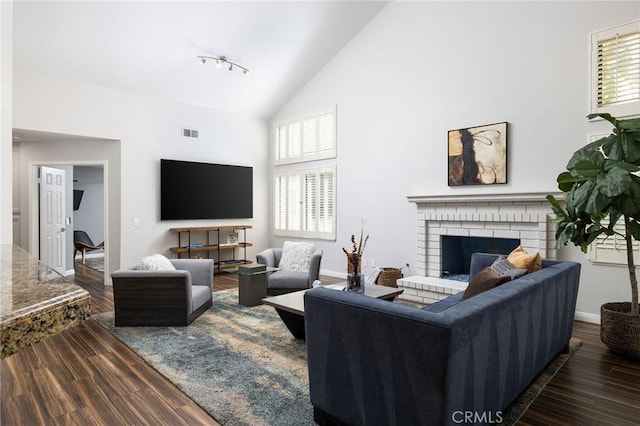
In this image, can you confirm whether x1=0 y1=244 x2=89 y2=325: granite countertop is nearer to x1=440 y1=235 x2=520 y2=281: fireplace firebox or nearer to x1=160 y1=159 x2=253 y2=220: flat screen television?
x1=440 y1=235 x2=520 y2=281: fireplace firebox

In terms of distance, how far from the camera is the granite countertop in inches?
29.1

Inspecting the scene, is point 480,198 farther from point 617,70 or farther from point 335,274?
point 335,274

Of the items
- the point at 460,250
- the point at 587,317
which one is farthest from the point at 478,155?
the point at 587,317

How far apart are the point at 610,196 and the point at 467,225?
2315 millimetres

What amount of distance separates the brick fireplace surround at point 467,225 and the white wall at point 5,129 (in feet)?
13.8

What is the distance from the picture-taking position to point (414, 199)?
17.7 feet

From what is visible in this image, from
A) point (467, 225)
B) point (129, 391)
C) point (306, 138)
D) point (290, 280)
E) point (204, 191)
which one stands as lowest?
point (129, 391)

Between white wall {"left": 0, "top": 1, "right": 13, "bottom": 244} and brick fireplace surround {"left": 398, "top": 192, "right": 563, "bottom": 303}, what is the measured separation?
166 inches

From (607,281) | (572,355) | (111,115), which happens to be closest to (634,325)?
(572,355)

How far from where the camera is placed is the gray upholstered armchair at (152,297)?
3.84m

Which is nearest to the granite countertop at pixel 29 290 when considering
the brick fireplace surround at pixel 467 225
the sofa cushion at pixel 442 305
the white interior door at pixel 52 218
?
the sofa cushion at pixel 442 305

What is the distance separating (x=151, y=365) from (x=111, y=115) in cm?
447

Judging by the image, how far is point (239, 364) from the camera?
119 inches

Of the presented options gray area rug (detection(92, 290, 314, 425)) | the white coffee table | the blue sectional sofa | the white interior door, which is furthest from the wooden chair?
the blue sectional sofa
